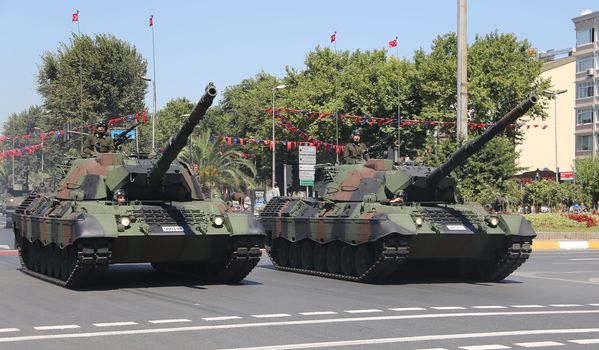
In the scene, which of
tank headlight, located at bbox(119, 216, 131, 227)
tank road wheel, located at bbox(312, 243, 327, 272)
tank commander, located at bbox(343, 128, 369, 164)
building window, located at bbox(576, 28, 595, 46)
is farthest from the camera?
building window, located at bbox(576, 28, 595, 46)

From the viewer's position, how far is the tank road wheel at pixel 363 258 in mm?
18984

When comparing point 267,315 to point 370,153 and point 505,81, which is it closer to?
point 370,153

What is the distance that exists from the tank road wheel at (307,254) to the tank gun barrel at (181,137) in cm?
473

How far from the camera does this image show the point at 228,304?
48.3 feet

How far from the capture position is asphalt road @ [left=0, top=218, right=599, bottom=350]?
1085cm

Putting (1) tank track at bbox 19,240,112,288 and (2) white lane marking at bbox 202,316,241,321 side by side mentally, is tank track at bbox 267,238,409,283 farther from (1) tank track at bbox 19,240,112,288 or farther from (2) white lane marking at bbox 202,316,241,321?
(2) white lane marking at bbox 202,316,241,321

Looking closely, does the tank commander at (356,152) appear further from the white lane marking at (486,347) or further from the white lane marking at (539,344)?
the white lane marking at (486,347)

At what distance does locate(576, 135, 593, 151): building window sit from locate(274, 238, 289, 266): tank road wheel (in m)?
65.2

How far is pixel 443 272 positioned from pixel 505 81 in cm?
3886

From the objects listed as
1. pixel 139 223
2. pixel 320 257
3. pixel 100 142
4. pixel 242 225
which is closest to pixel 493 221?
pixel 320 257

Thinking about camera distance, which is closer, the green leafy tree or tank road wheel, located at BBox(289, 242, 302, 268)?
tank road wheel, located at BBox(289, 242, 302, 268)

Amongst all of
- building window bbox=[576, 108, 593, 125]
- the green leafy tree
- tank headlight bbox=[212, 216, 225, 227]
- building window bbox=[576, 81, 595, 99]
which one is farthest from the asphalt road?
building window bbox=[576, 81, 595, 99]

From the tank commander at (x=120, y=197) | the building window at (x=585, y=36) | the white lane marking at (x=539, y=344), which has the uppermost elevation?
the building window at (x=585, y=36)

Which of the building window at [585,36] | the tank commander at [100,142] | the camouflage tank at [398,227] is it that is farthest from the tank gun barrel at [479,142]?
the building window at [585,36]
